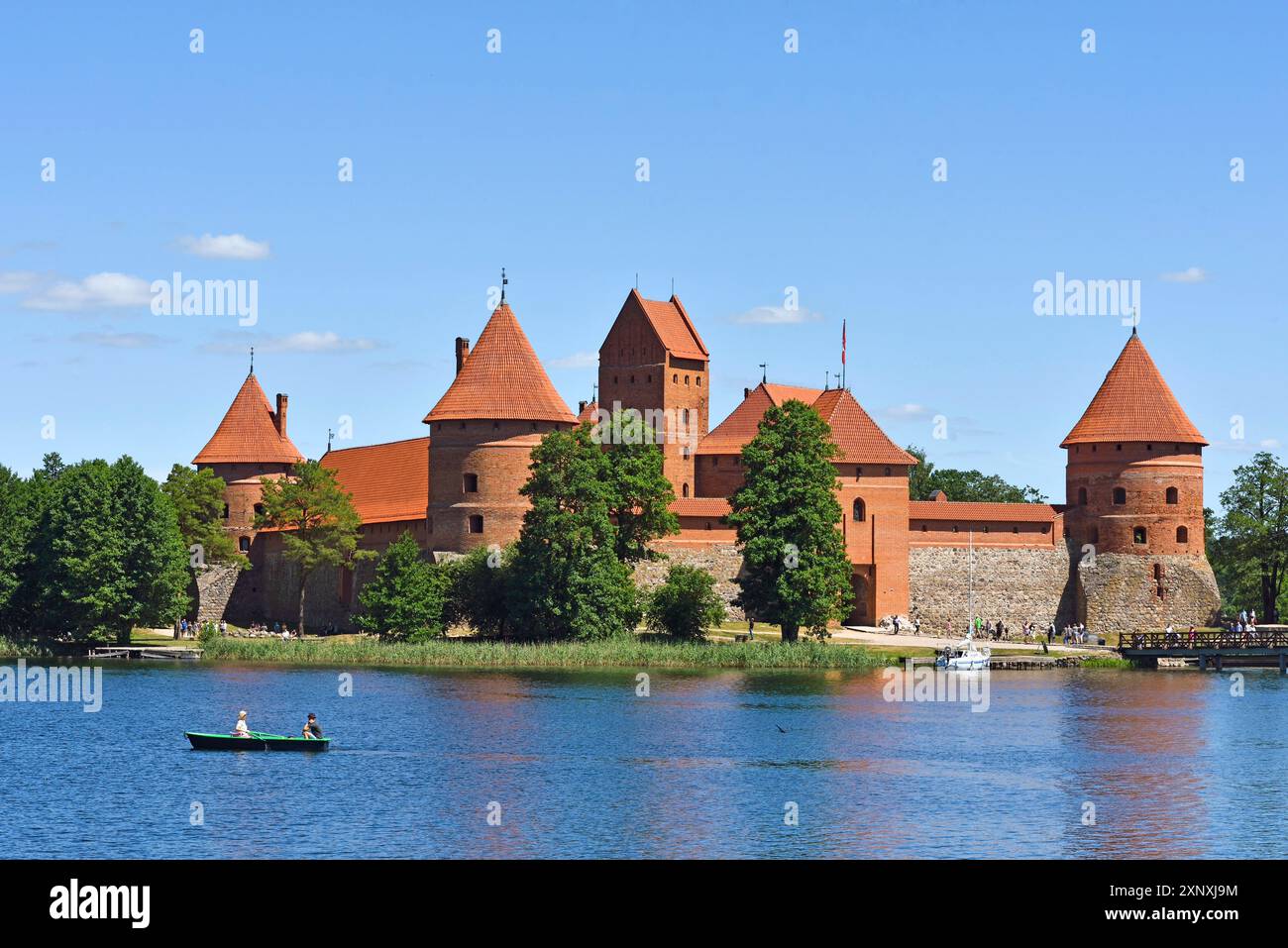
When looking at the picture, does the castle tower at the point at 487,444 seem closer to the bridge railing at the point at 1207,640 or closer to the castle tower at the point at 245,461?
the castle tower at the point at 245,461

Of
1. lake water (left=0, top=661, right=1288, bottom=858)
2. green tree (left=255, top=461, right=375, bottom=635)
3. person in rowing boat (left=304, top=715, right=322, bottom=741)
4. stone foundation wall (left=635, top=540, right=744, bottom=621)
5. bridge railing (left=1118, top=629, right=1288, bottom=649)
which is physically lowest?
lake water (left=0, top=661, right=1288, bottom=858)

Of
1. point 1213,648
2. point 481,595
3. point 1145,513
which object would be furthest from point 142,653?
point 1145,513

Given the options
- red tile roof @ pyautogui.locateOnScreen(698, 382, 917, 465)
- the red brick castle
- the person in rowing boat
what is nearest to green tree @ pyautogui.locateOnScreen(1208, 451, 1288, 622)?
the red brick castle

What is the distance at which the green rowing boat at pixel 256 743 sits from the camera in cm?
3456

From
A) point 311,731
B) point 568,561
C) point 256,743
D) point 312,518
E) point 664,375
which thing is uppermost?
point 664,375

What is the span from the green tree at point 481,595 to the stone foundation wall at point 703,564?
863 cm

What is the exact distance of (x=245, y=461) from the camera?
7544 cm

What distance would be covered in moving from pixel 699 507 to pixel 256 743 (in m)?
35.4

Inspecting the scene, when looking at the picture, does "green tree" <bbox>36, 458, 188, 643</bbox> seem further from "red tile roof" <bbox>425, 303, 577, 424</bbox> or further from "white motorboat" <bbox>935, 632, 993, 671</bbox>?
"white motorboat" <bbox>935, 632, 993, 671</bbox>

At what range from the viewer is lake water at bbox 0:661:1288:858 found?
2548 cm

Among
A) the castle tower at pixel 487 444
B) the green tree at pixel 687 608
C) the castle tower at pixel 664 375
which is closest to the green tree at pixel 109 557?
the castle tower at pixel 487 444

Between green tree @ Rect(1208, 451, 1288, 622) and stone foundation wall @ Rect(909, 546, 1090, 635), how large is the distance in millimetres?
9830

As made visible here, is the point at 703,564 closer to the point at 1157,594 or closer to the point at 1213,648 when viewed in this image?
the point at 1157,594

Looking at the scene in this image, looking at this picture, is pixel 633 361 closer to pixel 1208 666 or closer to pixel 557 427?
pixel 557 427
